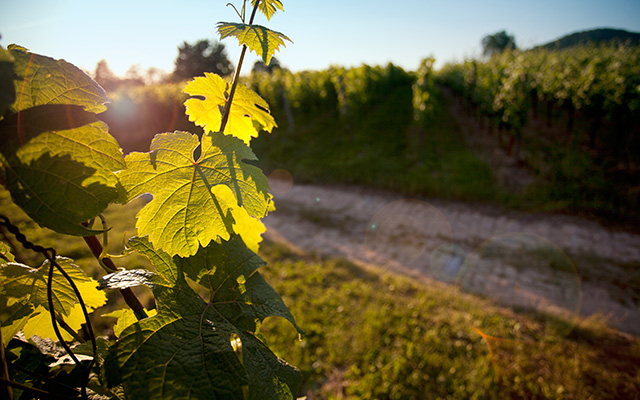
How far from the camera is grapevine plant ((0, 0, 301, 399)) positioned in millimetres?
515

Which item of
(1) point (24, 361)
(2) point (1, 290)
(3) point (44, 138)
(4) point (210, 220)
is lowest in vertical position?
(1) point (24, 361)

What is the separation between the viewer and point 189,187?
70cm

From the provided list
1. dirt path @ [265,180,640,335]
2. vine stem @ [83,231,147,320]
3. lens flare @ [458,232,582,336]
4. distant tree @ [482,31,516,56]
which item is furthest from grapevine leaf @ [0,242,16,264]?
distant tree @ [482,31,516,56]

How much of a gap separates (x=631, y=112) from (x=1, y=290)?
505 inches

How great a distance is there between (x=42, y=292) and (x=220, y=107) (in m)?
0.62

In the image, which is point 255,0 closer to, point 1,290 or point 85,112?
point 85,112

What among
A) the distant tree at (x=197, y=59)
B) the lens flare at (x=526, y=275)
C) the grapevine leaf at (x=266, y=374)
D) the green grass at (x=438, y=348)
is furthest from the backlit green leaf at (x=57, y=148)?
the distant tree at (x=197, y=59)

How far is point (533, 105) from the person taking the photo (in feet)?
44.2

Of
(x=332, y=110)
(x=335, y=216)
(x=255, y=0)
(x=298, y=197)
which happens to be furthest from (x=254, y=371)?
(x=332, y=110)

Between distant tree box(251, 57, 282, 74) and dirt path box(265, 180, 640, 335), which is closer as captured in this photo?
distant tree box(251, 57, 282, 74)

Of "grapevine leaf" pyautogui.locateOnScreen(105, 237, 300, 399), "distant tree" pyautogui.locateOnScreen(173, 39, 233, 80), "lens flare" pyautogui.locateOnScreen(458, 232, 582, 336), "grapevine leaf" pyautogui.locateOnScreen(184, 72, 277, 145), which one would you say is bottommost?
"lens flare" pyautogui.locateOnScreen(458, 232, 582, 336)

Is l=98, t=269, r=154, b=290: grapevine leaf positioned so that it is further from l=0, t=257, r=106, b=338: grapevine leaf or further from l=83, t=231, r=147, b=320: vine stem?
l=0, t=257, r=106, b=338: grapevine leaf

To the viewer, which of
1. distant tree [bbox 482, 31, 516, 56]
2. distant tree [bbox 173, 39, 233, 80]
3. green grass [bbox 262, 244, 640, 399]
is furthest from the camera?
distant tree [bbox 482, 31, 516, 56]

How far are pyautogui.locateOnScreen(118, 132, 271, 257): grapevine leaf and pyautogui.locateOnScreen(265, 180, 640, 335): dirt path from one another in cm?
616
